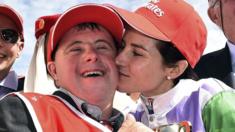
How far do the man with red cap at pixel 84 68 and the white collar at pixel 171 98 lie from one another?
1.40ft

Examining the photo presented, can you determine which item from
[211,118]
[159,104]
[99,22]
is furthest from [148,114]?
[211,118]

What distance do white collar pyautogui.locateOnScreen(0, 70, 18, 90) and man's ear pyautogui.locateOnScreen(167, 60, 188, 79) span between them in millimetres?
1810

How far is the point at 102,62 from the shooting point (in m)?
2.51

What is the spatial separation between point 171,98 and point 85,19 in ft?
2.78

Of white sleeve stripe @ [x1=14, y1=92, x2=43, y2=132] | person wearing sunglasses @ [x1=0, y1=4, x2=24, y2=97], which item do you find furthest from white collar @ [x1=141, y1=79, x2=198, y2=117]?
person wearing sunglasses @ [x1=0, y1=4, x2=24, y2=97]

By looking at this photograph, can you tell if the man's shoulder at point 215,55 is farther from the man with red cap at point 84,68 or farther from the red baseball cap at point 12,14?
the red baseball cap at point 12,14

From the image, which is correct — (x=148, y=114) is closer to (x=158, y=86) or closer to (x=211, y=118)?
(x=158, y=86)

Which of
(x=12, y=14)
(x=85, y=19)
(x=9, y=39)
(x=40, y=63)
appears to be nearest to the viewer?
(x=85, y=19)

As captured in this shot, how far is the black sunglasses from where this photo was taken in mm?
4438

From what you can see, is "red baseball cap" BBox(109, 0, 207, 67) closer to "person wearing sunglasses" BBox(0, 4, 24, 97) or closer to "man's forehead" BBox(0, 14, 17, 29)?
"person wearing sunglasses" BBox(0, 4, 24, 97)

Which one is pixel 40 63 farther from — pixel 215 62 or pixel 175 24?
pixel 215 62

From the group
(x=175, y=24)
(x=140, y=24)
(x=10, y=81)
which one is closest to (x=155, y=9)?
(x=175, y=24)

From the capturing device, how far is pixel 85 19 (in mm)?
2568

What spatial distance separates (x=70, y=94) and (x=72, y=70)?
0.50 ft
